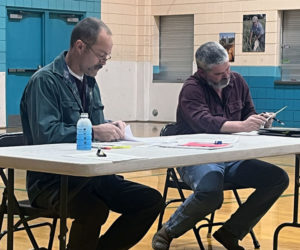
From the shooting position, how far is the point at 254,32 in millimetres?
13977

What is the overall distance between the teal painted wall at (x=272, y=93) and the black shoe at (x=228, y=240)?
9507mm

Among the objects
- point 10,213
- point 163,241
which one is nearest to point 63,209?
point 10,213

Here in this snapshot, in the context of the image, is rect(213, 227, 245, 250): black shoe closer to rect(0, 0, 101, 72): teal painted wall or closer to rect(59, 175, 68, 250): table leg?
rect(59, 175, 68, 250): table leg

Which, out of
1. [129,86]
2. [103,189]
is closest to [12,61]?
[129,86]

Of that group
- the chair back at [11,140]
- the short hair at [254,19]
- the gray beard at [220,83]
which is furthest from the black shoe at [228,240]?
the short hair at [254,19]

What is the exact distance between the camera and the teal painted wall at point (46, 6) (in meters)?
13.2

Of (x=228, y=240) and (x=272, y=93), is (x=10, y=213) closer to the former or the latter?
(x=228, y=240)

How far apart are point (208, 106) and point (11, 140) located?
1342mm

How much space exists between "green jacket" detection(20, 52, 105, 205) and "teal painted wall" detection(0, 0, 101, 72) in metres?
9.98

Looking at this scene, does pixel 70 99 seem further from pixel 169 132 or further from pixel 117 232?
pixel 169 132

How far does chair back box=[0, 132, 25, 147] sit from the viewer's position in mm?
3529

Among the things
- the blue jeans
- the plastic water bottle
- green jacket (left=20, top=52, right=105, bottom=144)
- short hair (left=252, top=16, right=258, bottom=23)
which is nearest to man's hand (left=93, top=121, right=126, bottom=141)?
green jacket (left=20, top=52, right=105, bottom=144)

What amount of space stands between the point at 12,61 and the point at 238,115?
9.56 meters

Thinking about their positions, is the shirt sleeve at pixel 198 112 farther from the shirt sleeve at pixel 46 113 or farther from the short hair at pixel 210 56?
the shirt sleeve at pixel 46 113
